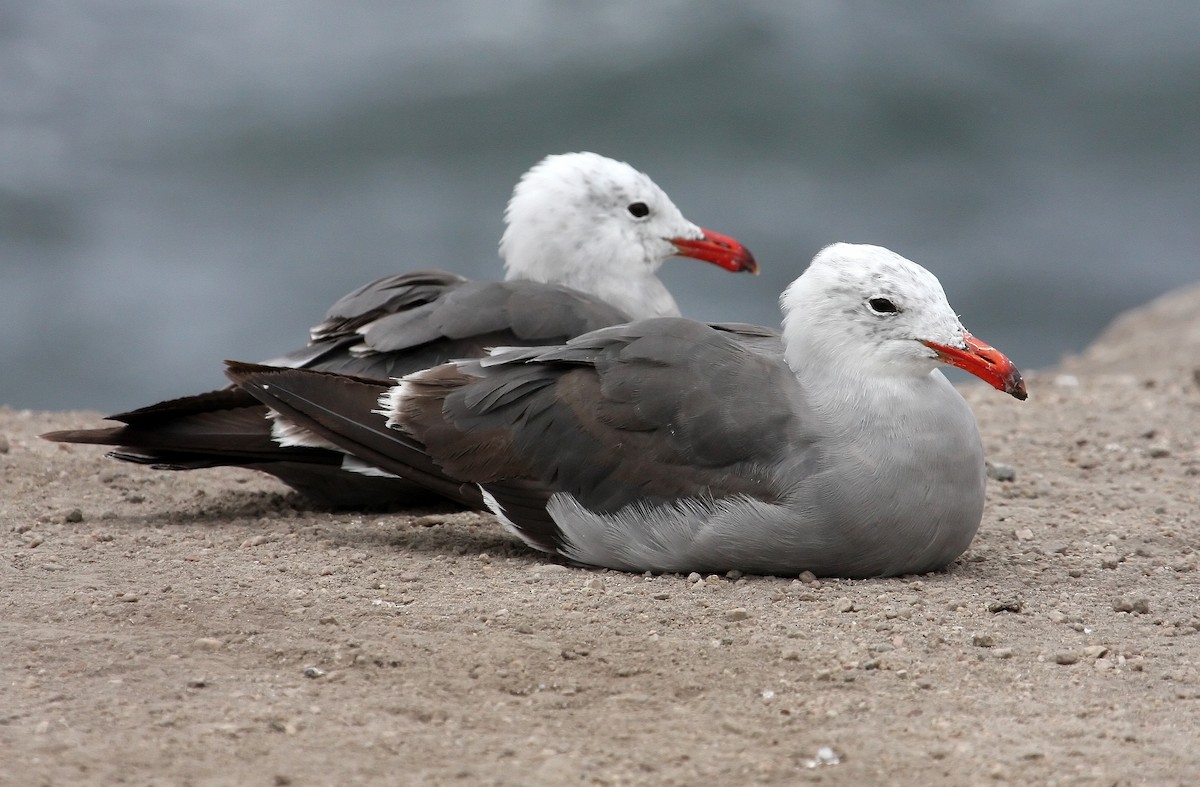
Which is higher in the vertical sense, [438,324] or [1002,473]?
[438,324]

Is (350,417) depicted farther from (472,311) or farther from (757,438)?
(757,438)

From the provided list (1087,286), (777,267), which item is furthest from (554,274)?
(1087,286)

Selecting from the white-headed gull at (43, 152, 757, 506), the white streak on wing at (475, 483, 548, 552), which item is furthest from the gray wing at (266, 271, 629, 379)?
the white streak on wing at (475, 483, 548, 552)

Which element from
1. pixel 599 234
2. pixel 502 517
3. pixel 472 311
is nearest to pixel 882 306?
pixel 502 517

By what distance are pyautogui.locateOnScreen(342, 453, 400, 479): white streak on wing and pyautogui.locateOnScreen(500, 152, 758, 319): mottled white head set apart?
2.14m

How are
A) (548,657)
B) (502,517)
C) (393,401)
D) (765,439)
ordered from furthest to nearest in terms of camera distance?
(393,401) → (502,517) → (765,439) → (548,657)

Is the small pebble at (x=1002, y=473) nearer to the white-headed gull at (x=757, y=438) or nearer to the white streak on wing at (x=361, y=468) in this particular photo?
the white-headed gull at (x=757, y=438)

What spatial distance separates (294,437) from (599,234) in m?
2.47

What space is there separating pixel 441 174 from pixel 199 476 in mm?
10810

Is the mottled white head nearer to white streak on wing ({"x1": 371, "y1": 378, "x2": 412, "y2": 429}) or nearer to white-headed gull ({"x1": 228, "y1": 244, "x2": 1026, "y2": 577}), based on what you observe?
white streak on wing ({"x1": 371, "y1": 378, "x2": 412, "y2": 429})

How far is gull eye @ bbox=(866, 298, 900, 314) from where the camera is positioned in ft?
18.4

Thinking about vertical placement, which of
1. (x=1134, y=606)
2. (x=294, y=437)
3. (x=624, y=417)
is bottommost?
(x=1134, y=606)

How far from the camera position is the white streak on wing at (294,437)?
20.9 ft

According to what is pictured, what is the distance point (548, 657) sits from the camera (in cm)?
456
